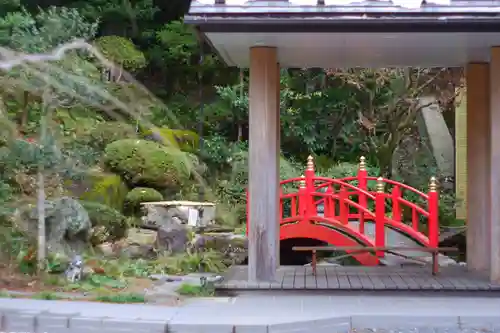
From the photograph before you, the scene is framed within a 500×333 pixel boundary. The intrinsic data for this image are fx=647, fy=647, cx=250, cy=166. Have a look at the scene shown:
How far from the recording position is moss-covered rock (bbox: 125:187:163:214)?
15.9m

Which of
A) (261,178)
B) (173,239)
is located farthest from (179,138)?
(261,178)

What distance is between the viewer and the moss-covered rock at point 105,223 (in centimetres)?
1323

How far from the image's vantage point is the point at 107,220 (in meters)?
13.6

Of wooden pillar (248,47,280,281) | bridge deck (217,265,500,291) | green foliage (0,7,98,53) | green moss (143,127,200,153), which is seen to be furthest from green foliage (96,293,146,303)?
green moss (143,127,200,153)

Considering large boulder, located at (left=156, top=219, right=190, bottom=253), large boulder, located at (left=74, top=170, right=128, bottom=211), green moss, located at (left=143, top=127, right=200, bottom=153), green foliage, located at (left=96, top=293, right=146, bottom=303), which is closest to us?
green foliage, located at (left=96, top=293, right=146, bottom=303)

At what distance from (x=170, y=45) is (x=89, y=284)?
1475cm

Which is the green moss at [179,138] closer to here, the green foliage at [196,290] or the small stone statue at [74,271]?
the small stone statue at [74,271]

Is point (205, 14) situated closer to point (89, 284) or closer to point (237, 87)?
point (89, 284)

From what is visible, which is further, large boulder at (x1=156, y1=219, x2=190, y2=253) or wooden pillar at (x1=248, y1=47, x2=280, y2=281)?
large boulder at (x1=156, y1=219, x2=190, y2=253)

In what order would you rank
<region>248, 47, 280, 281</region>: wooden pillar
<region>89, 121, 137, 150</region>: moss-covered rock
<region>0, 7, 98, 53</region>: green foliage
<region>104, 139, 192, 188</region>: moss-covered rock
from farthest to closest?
<region>89, 121, 137, 150</region>: moss-covered rock, <region>104, 139, 192, 188</region>: moss-covered rock, <region>0, 7, 98, 53</region>: green foliage, <region>248, 47, 280, 281</region>: wooden pillar

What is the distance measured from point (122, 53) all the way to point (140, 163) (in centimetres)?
645

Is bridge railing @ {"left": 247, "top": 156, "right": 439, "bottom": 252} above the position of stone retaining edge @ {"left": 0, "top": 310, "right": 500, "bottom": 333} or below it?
above

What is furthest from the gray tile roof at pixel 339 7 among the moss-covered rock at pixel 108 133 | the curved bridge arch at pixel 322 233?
the moss-covered rock at pixel 108 133

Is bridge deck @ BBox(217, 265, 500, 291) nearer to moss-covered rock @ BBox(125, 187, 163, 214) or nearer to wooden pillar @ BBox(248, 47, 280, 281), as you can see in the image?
wooden pillar @ BBox(248, 47, 280, 281)
